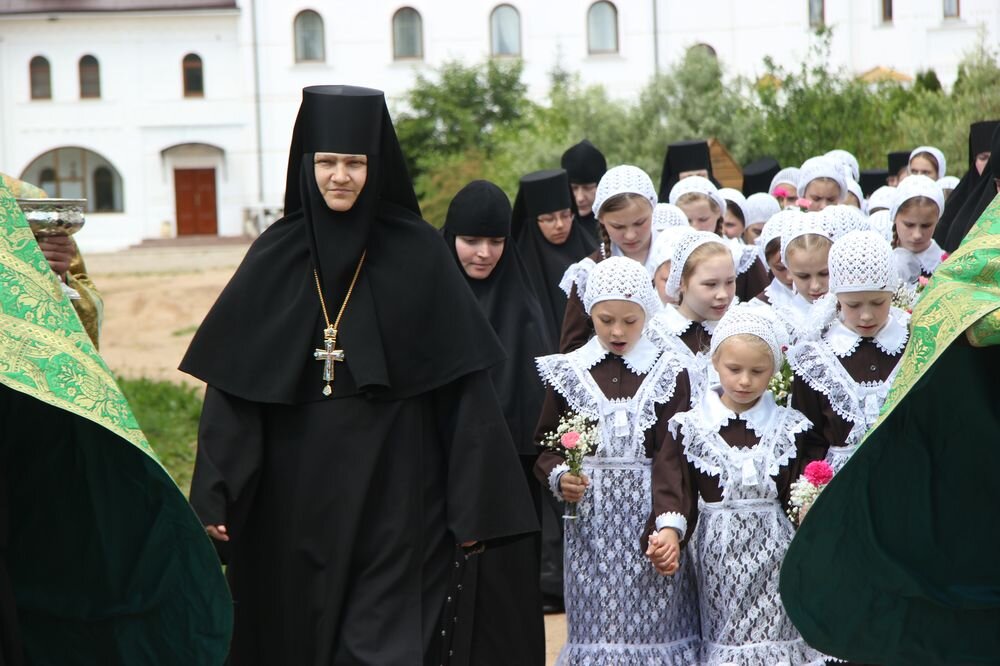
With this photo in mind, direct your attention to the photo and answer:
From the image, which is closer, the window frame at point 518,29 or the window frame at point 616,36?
the window frame at point 616,36

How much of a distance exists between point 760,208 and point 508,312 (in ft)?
12.7

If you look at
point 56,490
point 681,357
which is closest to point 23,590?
point 56,490

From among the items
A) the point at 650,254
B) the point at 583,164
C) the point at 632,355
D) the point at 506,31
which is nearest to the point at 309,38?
the point at 506,31

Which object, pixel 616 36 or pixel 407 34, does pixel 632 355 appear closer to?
pixel 616 36

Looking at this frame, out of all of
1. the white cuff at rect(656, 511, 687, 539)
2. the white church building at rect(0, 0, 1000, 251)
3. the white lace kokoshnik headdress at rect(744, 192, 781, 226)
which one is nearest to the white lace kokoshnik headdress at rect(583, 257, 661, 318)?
the white cuff at rect(656, 511, 687, 539)

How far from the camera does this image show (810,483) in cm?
518

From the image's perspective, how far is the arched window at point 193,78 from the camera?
50.8 m

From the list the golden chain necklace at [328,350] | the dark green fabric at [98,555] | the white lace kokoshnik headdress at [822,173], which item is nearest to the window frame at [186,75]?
the white lace kokoshnik headdress at [822,173]

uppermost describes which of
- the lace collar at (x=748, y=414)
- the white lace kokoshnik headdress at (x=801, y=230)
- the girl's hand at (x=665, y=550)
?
the white lace kokoshnik headdress at (x=801, y=230)

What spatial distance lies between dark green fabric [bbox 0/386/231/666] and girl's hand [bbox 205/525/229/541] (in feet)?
1.31

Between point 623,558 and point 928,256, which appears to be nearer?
point 623,558

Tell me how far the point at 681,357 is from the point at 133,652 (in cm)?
250

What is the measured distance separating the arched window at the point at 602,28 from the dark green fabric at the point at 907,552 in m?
46.2

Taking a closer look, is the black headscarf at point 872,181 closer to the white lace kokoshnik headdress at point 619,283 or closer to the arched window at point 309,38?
the white lace kokoshnik headdress at point 619,283
